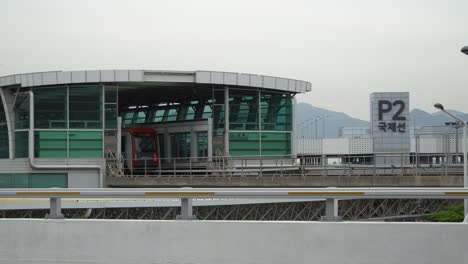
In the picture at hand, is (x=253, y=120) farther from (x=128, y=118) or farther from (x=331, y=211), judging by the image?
(x=331, y=211)

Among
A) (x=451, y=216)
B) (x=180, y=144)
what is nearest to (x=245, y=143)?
(x=180, y=144)

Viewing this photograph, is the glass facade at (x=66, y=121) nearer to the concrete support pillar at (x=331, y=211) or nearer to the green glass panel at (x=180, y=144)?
the green glass panel at (x=180, y=144)

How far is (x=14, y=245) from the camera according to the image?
9.15 meters

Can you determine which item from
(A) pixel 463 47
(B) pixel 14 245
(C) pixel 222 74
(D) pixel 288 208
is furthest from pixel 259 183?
(B) pixel 14 245

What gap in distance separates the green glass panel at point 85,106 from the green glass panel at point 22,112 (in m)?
2.47

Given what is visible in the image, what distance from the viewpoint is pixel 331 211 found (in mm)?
8812

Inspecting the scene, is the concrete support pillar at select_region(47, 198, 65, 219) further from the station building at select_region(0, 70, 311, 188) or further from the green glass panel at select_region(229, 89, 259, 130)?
the green glass panel at select_region(229, 89, 259, 130)

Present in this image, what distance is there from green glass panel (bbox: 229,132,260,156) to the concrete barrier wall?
32.7 m

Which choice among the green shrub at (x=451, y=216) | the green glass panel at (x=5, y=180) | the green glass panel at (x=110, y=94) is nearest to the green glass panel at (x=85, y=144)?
the green glass panel at (x=110, y=94)

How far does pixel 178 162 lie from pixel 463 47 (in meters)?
32.7

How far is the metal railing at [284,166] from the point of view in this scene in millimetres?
32594

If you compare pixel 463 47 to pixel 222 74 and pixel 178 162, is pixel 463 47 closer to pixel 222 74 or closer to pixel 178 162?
pixel 222 74

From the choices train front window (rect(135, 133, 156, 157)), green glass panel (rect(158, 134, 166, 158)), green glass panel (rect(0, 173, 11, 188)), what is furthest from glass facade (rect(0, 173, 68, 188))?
green glass panel (rect(158, 134, 166, 158))

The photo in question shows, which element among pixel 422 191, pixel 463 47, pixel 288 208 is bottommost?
pixel 288 208
